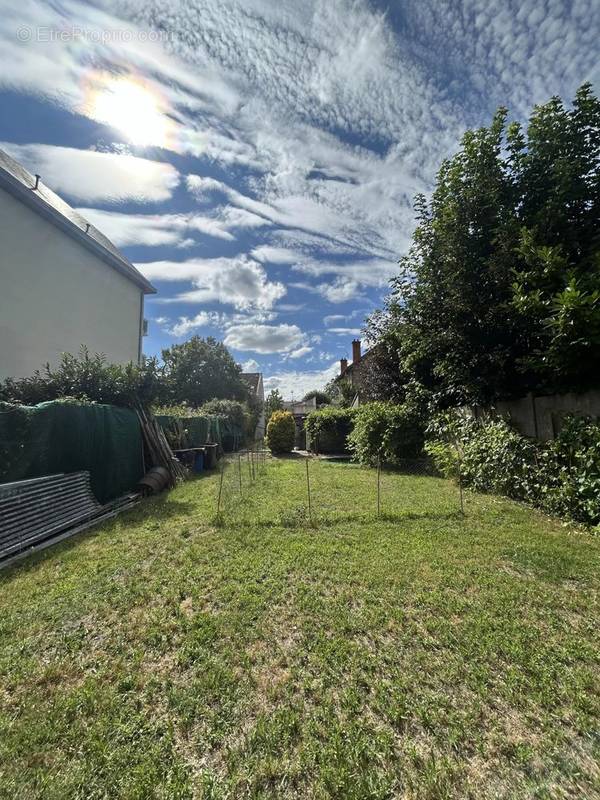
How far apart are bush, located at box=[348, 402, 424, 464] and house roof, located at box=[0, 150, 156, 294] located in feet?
36.0

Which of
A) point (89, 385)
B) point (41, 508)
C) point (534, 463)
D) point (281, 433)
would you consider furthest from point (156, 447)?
point (281, 433)

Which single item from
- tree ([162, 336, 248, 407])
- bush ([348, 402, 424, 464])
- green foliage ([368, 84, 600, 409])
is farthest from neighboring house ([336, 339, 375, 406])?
tree ([162, 336, 248, 407])

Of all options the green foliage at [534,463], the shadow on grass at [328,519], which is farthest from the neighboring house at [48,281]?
the green foliage at [534,463]

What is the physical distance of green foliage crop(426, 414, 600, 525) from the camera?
4969mm

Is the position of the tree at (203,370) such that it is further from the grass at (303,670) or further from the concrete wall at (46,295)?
the grass at (303,670)

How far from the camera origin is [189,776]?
1.57 m

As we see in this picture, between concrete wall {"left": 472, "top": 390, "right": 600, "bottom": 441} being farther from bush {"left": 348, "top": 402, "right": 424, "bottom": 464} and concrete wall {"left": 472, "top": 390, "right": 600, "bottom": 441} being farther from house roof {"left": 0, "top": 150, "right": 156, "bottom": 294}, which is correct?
house roof {"left": 0, "top": 150, "right": 156, "bottom": 294}

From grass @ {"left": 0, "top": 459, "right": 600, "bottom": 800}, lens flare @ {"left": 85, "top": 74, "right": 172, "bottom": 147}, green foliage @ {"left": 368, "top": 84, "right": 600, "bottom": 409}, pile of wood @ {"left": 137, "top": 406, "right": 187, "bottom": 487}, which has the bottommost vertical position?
Result: grass @ {"left": 0, "top": 459, "right": 600, "bottom": 800}

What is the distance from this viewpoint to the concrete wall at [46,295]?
9.02 meters

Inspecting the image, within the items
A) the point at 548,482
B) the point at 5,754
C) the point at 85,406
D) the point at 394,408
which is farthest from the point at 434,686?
the point at 394,408

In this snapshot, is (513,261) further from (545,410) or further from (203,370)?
(203,370)

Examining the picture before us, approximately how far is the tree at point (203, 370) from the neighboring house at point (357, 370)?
31.6 feet

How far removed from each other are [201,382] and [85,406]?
76.2 ft

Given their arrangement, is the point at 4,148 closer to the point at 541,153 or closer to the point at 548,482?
the point at 541,153
